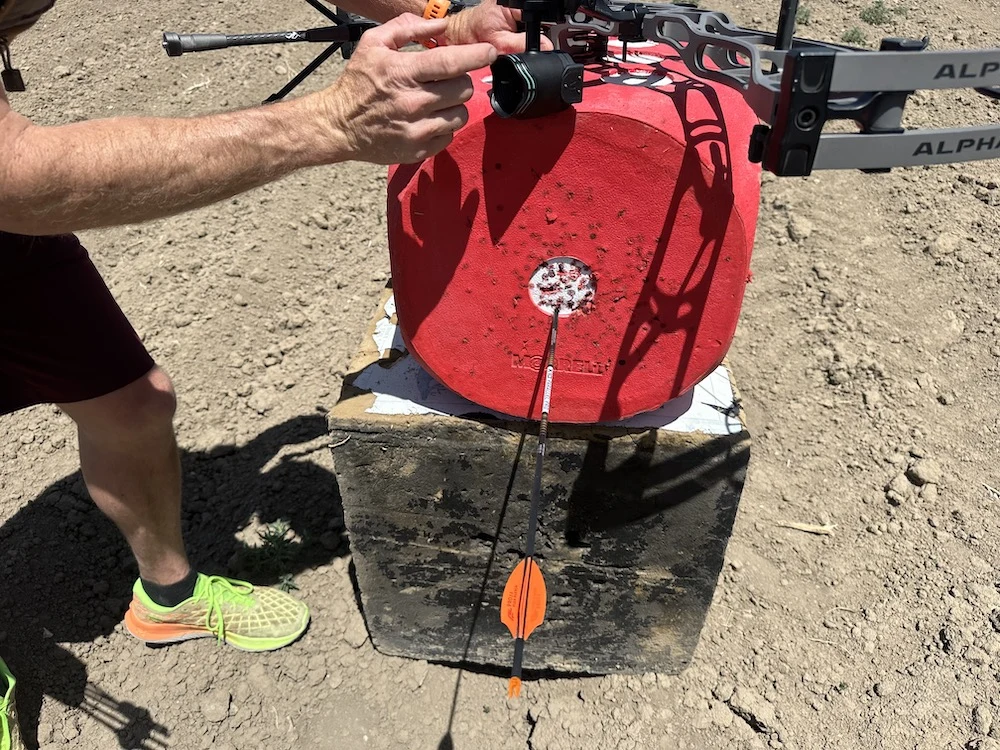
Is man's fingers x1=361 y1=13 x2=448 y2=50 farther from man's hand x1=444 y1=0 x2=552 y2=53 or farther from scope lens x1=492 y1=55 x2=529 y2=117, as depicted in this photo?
man's hand x1=444 y1=0 x2=552 y2=53

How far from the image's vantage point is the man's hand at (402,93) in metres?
1.35

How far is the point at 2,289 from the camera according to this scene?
1.85 meters

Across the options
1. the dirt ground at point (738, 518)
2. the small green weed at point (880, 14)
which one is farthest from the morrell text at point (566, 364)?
the small green weed at point (880, 14)

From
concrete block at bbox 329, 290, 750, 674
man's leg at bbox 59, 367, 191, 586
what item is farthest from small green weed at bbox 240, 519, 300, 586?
concrete block at bbox 329, 290, 750, 674

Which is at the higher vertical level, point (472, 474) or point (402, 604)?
point (472, 474)

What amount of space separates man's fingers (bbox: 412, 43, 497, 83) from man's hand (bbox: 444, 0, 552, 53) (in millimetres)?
553

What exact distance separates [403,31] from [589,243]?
55 cm

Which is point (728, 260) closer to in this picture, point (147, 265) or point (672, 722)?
point (672, 722)

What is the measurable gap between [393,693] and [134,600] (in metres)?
0.90

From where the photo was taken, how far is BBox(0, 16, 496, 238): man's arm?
1.32m

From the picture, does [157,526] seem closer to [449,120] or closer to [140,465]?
[140,465]

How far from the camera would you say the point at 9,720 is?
2172mm

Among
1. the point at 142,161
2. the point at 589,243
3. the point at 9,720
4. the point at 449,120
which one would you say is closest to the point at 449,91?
the point at 449,120

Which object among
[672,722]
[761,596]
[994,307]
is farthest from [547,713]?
[994,307]
